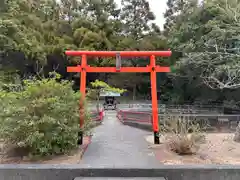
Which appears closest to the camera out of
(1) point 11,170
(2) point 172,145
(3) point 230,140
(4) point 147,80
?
(1) point 11,170

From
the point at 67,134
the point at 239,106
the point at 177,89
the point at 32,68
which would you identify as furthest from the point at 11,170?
the point at 32,68

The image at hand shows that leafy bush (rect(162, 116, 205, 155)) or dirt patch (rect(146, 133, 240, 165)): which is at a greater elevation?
leafy bush (rect(162, 116, 205, 155))

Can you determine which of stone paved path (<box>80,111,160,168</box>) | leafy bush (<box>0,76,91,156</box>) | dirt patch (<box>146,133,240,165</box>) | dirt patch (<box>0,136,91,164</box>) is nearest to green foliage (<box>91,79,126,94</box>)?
stone paved path (<box>80,111,160,168</box>)

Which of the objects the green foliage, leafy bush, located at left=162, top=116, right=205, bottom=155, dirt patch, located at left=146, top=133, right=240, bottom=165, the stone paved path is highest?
the green foliage

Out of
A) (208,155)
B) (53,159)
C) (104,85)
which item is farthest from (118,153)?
(104,85)

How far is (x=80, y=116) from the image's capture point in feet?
18.0

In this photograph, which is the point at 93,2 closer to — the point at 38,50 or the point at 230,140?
the point at 38,50

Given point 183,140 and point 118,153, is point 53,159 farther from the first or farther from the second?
point 183,140

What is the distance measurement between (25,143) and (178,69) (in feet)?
45.7

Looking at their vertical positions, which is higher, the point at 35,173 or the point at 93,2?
→ the point at 93,2

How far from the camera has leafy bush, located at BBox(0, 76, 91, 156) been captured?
14.4ft

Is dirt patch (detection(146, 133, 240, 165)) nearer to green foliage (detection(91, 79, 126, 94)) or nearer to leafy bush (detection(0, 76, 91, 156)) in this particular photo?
leafy bush (detection(0, 76, 91, 156))

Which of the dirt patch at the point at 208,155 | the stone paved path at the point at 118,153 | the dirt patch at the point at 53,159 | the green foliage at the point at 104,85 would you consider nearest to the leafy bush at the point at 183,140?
the dirt patch at the point at 208,155

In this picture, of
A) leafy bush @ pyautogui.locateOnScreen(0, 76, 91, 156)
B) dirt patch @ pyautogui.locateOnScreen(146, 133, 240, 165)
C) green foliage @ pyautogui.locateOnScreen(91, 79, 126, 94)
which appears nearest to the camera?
leafy bush @ pyautogui.locateOnScreen(0, 76, 91, 156)
